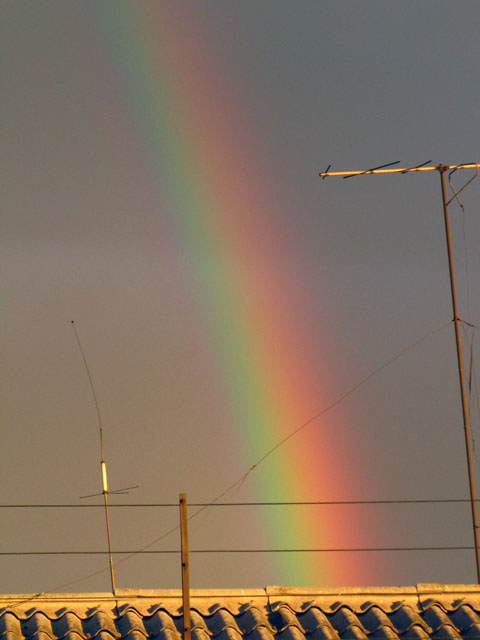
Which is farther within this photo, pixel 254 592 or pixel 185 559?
pixel 254 592

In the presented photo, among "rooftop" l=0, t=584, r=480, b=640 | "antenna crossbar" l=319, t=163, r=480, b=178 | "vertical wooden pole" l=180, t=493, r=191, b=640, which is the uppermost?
"antenna crossbar" l=319, t=163, r=480, b=178

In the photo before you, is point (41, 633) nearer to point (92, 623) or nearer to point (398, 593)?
point (92, 623)

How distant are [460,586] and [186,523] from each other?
314cm

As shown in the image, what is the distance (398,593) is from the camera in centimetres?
1018

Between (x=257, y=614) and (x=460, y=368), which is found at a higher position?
(x=460, y=368)

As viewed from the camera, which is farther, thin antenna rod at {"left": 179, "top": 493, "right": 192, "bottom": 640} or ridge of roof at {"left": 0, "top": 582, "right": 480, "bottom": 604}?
ridge of roof at {"left": 0, "top": 582, "right": 480, "bottom": 604}

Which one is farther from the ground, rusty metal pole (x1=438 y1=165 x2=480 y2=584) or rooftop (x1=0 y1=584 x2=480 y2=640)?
rusty metal pole (x1=438 y1=165 x2=480 y2=584)

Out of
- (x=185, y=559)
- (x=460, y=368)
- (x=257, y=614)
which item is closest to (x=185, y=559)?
(x=185, y=559)

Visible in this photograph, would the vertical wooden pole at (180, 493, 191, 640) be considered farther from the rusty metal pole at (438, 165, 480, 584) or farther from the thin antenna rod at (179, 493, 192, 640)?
the rusty metal pole at (438, 165, 480, 584)

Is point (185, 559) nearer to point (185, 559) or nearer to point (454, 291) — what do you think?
point (185, 559)

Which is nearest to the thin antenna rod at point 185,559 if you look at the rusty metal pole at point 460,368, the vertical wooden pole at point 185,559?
the vertical wooden pole at point 185,559

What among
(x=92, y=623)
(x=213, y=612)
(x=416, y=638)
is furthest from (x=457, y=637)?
(x=92, y=623)

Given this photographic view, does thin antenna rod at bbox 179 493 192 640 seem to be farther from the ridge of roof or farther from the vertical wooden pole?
the ridge of roof

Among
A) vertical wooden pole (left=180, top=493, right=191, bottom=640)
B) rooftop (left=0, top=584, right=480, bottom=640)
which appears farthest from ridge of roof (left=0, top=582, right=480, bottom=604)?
vertical wooden pole (left=180, top=493, right=191, bottom=640)
